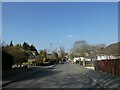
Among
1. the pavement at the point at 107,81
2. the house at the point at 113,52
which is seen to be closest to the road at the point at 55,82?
the pavement at the point at 107,81

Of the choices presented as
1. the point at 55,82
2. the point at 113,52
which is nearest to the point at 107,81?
the point at 55,82

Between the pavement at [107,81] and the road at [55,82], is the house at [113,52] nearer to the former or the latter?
the road at [55,82]

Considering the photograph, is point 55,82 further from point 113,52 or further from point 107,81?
point 113,52

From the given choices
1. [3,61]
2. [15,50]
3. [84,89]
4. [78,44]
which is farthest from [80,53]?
[84,89]

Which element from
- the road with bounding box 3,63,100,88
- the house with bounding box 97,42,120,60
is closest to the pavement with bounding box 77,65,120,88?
the road with bounding box 3,63,100,88

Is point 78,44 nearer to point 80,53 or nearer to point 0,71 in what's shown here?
point 80,53

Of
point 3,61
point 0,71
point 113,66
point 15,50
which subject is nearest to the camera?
point 113,66

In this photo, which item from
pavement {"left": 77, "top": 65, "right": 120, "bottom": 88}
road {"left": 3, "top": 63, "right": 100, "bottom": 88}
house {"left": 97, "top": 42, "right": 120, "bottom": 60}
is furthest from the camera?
house {"left": 97, "top": 42, "right": 120, "bottom": 60}

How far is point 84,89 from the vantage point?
1858 centimetres

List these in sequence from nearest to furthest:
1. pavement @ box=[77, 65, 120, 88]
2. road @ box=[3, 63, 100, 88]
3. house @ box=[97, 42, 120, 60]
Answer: pavement @ box=[77, 65, 120, 88], road @ box=[3, 63, 100, 88], house @ box=[97, 42, 120, 60]

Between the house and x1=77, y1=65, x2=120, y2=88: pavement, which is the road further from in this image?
the house

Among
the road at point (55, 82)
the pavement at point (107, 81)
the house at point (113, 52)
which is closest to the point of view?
the pavement at point (107, 81)

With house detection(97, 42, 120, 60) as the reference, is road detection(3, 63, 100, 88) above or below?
below

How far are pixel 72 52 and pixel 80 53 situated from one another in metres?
14.9
